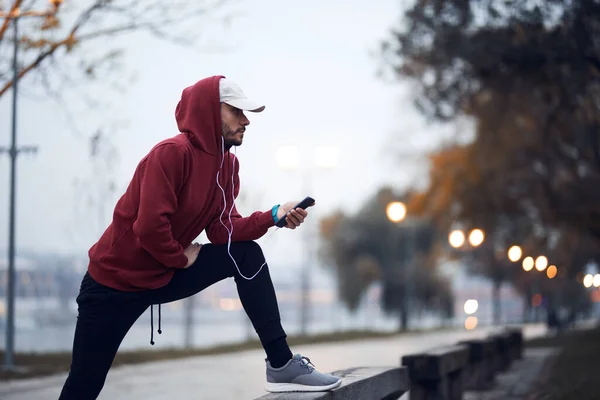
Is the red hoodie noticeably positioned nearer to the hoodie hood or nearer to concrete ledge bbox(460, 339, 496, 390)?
the hoodie hood

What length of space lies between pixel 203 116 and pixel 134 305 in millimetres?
918

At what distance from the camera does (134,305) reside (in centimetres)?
458

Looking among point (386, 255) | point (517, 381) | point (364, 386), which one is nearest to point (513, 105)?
point (517, 381)

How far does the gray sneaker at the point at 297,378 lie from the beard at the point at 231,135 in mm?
1058

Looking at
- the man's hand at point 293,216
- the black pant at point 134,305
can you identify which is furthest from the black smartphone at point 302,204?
the black pant at point 134,305

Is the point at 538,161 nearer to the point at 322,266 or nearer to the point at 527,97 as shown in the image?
the point at 527,97

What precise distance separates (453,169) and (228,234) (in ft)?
96.6

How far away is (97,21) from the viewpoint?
18.1 meters

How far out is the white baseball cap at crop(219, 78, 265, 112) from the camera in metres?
4.71

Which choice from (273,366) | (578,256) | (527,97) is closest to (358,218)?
(578,256)

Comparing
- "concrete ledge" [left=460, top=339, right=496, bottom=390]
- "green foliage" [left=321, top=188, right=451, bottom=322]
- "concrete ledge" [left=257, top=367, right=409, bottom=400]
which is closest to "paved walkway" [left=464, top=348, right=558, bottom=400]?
"concrete ledge" [left=460, top=339, right=496, bottom=390]

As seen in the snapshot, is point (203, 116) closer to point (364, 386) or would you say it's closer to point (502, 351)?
point (364, 386)

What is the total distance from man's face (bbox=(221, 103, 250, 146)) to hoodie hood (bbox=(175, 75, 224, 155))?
0.05 metres

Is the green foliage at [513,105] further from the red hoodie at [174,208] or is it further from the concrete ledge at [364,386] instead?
the red hoodie at [174,208]
